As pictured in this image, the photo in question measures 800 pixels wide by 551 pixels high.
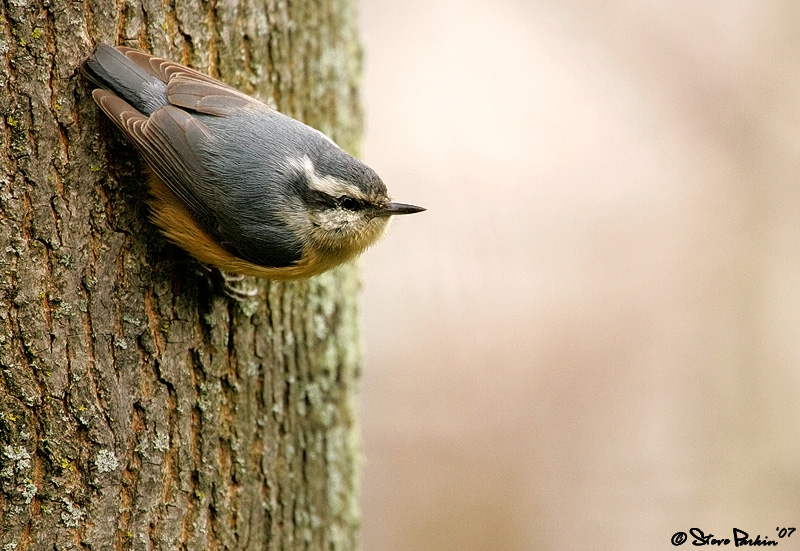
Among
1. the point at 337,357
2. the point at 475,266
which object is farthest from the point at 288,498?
the point at 475,266

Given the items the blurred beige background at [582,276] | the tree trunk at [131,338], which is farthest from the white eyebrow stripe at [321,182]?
the blurred beige background at [582,276]

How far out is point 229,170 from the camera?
279 centimetres

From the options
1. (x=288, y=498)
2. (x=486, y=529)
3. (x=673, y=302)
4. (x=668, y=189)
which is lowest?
(x=486, y=529)

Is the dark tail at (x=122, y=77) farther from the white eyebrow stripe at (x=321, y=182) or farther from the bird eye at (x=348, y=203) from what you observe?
the bird eye at (x=348, y=203)

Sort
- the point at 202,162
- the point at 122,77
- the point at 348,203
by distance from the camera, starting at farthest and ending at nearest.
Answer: the point at 348,203, the point at 202,162, the point at 122,77

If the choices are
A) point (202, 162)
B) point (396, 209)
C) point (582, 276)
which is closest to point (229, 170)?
point (202, 162)

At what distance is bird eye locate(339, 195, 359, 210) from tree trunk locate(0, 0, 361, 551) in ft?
1.55

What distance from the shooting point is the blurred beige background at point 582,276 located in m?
6.21

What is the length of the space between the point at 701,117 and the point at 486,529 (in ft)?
12.1

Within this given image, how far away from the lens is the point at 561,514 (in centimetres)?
632

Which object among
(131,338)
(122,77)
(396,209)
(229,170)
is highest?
(122,77)

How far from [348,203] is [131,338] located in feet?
2.95

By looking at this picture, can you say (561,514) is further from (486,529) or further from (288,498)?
(288,498)

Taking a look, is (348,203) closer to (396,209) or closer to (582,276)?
(396,209)
